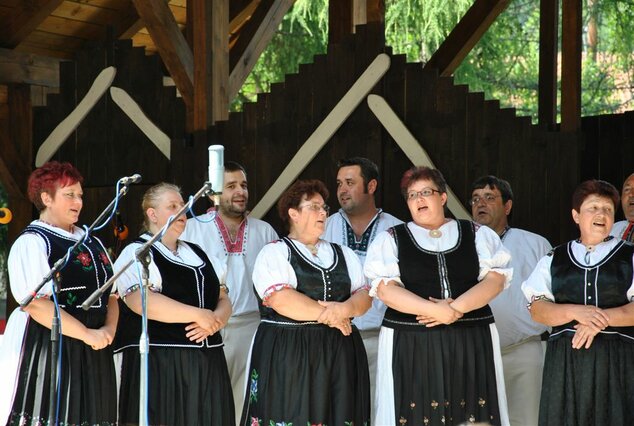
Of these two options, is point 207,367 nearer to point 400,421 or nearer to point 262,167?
point 400,421

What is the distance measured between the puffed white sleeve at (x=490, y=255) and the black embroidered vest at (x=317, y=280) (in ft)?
2.01

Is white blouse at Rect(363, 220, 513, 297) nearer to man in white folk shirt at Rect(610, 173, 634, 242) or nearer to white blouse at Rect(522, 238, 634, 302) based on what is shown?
white blouse at Rect(522, 238, 634, 302)

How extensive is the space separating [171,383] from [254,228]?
139cm

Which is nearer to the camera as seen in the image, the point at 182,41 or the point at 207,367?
the point at 207,367

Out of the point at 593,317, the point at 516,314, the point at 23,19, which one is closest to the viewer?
the point at 593,317

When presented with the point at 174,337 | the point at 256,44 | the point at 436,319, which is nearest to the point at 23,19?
the point at 256,44

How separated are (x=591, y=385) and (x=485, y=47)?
9.32m

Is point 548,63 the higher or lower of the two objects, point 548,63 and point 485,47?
the lower

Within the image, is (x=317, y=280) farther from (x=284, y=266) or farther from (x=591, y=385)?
(x=591, y=385)

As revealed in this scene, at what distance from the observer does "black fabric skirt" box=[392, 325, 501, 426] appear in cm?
464

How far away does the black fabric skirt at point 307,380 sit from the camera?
4746 millimetres

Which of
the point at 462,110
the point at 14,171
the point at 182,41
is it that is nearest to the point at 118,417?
the point at 462,110

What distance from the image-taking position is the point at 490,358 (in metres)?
4.74

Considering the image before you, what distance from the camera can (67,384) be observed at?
4559 millimetres
